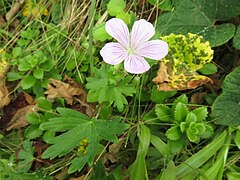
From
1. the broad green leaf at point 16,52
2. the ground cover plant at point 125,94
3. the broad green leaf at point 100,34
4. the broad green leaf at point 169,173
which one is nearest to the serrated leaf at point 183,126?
the ground cover plant at point 125,94

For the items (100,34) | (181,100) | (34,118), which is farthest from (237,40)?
(34,118)

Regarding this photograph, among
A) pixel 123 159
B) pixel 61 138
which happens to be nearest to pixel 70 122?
pixel 61 138

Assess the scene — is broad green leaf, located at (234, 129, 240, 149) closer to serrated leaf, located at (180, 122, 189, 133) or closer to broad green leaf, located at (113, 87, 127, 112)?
serrated leaf, located at (180, 122, 189, 133)

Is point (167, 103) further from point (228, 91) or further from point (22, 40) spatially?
point (22, 40)

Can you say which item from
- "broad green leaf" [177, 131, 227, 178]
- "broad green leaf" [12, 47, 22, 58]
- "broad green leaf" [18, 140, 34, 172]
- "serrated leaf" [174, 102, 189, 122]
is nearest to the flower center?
"serrated leaf" [174, 102, 189, 122]

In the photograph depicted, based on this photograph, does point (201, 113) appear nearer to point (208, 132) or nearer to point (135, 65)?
point (208, 132)

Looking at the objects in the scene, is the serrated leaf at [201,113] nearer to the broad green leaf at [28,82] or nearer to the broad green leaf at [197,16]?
the broad green leaf at [197,16]
